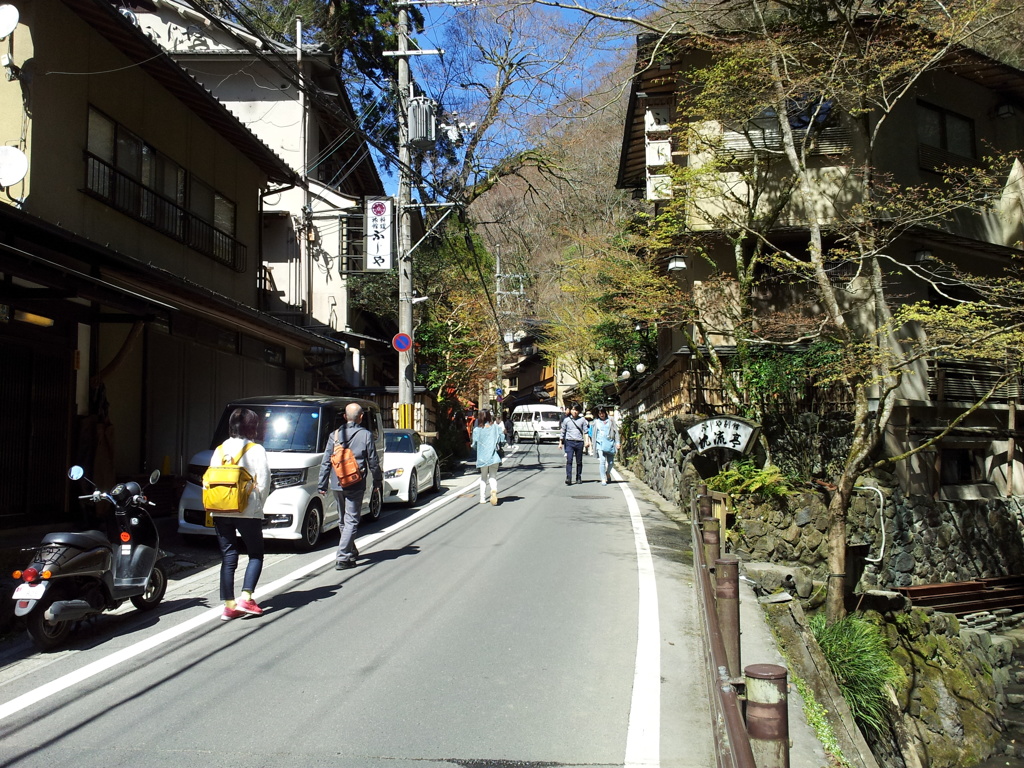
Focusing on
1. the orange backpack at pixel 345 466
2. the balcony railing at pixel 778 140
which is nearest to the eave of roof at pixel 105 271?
the orange backpack at pixel 345 466

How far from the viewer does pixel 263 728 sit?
4.62 meters

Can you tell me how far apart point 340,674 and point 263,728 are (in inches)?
39.9

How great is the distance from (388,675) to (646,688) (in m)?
1.80

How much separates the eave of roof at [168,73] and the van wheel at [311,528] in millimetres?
7792

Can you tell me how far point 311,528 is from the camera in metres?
10.7

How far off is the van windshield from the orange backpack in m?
2.08

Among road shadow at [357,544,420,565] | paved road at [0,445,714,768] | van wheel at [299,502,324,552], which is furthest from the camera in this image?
van wheel at [299,502,324,552]

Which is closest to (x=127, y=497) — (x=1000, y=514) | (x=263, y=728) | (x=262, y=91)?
(x=263, y=728)

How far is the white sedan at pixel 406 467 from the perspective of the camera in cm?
1526

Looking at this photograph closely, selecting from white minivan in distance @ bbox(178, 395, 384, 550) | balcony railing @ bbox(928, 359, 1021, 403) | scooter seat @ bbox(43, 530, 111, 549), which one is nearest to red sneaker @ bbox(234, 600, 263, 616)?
scooter seat @ bbox(43, 530, 111, 549)

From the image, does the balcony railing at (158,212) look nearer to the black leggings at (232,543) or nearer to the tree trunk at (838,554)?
the black leggings at (232,543)

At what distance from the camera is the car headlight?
10.5 metres

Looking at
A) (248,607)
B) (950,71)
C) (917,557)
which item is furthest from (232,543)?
(950,71)

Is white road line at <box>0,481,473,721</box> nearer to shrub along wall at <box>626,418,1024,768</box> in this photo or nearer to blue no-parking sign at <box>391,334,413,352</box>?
shrub along wall at <box>626,418,1024,768</box>
